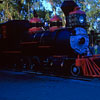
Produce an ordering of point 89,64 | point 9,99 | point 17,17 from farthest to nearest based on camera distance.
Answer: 1. point 17,17
2. point 89,64
3. point 9,99

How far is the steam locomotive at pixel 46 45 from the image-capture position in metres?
10.4

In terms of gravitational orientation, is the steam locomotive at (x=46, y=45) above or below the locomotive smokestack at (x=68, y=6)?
below

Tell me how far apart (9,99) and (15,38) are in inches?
313

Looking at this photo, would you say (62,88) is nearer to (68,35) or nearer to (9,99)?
(9,99)

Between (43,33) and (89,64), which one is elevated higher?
(43,33)

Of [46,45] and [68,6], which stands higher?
[68,6]

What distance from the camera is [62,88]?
6.86 m

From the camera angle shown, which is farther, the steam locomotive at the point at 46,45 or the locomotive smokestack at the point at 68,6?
the locomotive smokestack at the point at 68,6

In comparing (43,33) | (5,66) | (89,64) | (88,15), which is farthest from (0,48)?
(88,15)

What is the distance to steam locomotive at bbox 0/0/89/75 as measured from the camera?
1038cm

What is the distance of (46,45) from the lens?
11078 millimetres

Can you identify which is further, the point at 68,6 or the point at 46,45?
the point at 68,6

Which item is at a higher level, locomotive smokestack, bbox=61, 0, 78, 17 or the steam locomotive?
locomotive smokestack, bbox=61, 0, 78, 17

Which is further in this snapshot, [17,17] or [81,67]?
[17,17]
